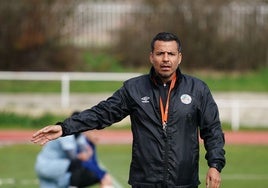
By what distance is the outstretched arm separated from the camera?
669 cm

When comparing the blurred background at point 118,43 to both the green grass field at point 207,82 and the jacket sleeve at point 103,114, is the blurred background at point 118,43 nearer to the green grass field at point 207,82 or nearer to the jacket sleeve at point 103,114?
the green grass field at point 207,82

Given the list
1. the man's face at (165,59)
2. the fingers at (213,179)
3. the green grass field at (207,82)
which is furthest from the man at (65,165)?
the green grass field at (207,82)

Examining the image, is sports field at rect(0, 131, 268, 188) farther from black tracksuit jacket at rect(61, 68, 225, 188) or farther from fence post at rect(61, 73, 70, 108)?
black tracksuit jacket at rect(61, 68, 225, 188)

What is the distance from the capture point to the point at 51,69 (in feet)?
99.8

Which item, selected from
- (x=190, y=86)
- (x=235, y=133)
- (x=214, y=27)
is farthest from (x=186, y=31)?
(x=190, y=86)

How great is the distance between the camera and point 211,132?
681 centimetres

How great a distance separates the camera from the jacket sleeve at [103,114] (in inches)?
271

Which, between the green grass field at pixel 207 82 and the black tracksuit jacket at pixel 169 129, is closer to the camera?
the black tracksuit jacket at pixel 169 129

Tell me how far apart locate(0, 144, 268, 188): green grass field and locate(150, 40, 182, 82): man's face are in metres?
7.37

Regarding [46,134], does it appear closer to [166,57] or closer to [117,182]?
[166,57]

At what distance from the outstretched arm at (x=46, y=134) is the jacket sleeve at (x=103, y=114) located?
0.17 meters

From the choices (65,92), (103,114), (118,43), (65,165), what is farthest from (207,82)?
(103,114)

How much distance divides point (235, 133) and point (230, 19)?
1081 centimetres

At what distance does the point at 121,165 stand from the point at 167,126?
10.1 meters
